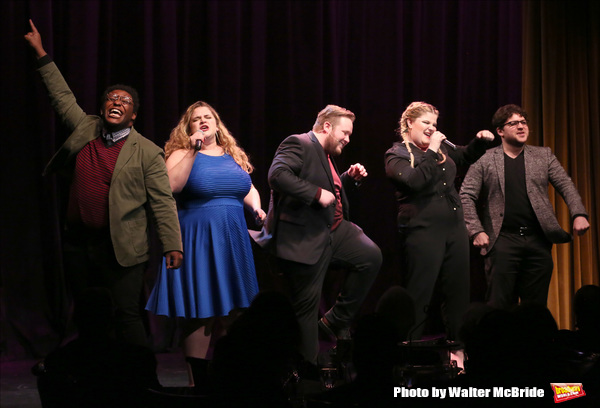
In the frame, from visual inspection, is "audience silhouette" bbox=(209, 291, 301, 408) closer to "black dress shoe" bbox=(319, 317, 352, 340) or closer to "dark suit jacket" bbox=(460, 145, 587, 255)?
"black dress shoe" bbox=(319, 317, 352, 340)

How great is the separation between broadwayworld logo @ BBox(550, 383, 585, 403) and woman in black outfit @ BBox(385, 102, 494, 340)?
1.72m

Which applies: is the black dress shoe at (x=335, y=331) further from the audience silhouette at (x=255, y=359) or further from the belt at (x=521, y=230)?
the audience silhouette at (x=255, y=359)

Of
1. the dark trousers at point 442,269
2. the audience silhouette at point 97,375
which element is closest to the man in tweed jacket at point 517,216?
the dark trousers at point 442,269

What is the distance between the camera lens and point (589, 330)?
2.49m

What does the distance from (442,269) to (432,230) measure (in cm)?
25

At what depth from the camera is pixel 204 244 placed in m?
3.38

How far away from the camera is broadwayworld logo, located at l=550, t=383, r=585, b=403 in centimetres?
191

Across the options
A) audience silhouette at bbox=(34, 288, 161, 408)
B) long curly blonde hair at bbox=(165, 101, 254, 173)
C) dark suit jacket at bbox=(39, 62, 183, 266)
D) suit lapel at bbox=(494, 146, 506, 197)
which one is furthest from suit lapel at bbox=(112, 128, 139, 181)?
suit lapel at bbox=(494, 146, 506, 197)

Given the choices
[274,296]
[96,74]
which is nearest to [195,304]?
[274,296]

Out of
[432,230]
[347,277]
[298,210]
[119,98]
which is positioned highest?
[119,98]

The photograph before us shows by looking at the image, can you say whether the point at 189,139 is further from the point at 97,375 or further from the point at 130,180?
the point at 97,375

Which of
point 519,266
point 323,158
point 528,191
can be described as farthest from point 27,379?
point 528,191

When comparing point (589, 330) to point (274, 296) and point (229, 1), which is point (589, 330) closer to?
point (274, 296)

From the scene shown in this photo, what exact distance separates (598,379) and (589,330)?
20.3 inches
